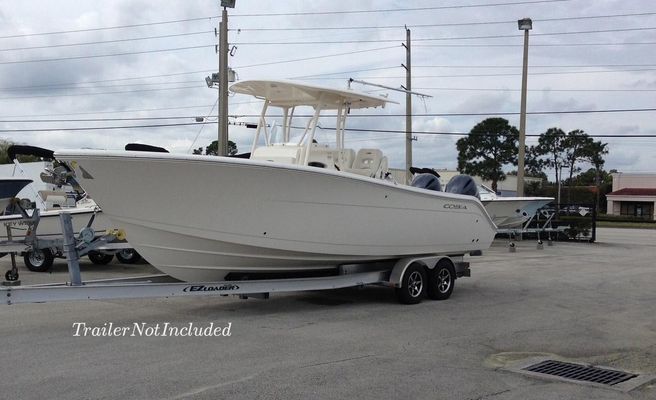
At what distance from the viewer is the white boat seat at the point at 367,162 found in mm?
10117

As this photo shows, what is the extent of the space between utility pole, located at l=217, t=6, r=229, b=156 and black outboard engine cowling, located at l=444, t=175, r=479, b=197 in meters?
10.9

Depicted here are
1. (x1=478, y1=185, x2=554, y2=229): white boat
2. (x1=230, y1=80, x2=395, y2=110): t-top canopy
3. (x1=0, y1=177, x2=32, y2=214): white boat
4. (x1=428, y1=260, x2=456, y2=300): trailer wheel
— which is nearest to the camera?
(x1=230, y1=80, x2=395, y2=110): t-top canopy

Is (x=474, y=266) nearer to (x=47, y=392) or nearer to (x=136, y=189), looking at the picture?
(x=136, y=189)

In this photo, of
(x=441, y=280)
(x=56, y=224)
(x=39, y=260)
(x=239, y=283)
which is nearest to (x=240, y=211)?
(x=239, y=283)

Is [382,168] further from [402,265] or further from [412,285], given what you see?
[412,285]

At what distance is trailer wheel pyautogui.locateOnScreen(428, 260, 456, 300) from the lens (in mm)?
10367

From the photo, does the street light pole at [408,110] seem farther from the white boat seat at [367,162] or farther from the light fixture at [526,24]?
the white boat seat at [367,162]

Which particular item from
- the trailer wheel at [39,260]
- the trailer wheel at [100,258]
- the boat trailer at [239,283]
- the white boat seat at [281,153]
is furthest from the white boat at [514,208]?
the trailer wheel at [39,260]

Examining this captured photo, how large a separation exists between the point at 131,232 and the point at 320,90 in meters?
3.63

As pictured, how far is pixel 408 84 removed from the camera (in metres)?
32.5

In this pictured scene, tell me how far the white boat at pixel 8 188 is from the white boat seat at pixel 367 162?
21.2 feet

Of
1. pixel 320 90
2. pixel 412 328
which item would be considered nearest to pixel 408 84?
pixel 320 90

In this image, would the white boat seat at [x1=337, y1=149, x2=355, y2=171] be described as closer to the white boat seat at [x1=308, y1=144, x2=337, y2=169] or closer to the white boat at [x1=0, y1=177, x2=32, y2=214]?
the white boat seat at [x1=308, y1=144, x2=337, y2=169]

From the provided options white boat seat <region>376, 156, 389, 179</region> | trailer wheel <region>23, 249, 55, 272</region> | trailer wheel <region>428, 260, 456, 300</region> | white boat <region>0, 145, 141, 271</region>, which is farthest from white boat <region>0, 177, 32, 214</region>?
trailer wheel <region>428, 260, 456, 300</region>
